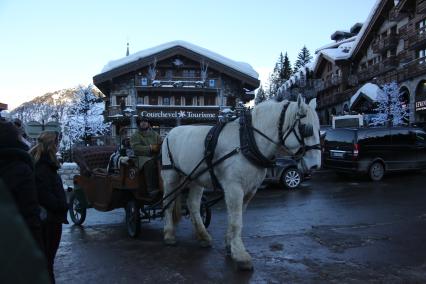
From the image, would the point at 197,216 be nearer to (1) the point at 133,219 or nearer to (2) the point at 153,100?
(1) the point at 133,219

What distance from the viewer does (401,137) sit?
58.7ft

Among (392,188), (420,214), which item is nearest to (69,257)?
(420,214)

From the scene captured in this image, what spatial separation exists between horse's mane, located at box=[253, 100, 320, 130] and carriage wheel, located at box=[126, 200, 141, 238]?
113 inches

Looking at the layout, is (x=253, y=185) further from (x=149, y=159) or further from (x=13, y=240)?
(x=13, y=240)

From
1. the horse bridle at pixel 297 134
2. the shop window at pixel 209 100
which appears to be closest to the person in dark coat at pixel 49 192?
the horse bridle at pixel 297 134

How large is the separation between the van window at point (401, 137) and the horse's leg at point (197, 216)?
12.5 meters

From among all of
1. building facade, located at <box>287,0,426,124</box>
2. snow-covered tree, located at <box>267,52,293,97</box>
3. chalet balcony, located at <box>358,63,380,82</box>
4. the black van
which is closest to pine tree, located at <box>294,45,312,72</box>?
snow-covered tree, located at <box>267,52,293,97</box>

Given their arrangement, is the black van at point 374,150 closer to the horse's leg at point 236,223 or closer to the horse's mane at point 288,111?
the horse's mane at point 288,111

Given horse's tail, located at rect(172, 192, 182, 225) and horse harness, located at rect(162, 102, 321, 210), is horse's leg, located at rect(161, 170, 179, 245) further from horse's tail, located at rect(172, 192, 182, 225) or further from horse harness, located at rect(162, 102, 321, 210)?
horse harness, located at rect(162, 102, 321, 210)

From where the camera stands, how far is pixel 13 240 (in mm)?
876

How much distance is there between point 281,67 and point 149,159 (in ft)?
341

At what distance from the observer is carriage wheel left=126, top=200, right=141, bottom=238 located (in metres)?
7.83

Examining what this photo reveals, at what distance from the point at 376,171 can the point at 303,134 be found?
12360 mm

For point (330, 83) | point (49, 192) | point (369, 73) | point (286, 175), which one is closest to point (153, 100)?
point (369, 73)
